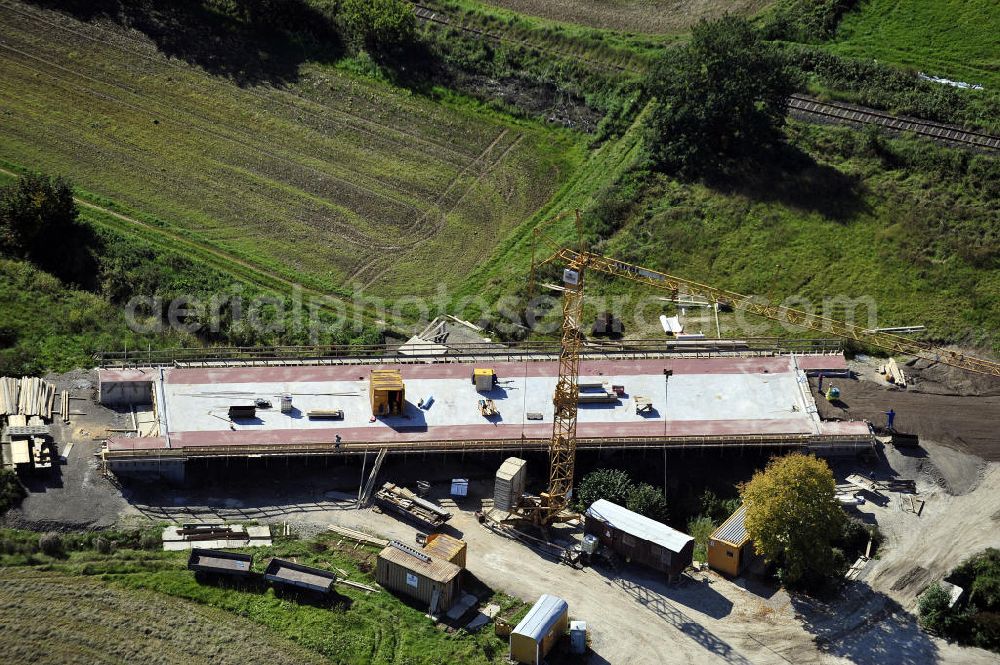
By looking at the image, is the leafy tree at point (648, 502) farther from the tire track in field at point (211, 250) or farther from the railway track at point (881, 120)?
the railway track at point (881, 120)

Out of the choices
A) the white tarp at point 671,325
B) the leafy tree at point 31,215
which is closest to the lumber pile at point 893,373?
the white tarp at point 671,325

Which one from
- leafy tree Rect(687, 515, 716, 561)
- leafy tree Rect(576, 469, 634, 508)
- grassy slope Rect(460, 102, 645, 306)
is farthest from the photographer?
grassy slope Rect(460, 102, 645, 306)

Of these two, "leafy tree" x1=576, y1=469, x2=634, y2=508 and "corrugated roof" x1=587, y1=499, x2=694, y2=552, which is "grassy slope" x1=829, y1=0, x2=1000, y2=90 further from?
"corrugated roof" x1=587, y1=499, x2=694, y2=552

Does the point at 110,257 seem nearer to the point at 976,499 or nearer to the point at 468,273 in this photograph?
the point at 468,273

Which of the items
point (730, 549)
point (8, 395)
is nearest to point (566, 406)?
point (730, 549)

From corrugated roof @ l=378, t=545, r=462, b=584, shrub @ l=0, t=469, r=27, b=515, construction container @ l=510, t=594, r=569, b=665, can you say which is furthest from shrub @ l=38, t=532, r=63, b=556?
construction container @ l=510, t=594, r=569, b=665

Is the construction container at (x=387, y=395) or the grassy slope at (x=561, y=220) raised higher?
the grassy slope at (x=561, y=220)
